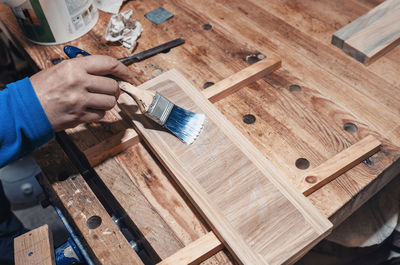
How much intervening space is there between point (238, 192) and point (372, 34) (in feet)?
2.65

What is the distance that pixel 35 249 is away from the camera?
846 millimetres

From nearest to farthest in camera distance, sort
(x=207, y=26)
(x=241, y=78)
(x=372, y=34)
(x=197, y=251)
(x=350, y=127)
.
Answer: (x=197, y=251), (x=350, y=127), (x=241, y=78), (x=372, y=34), (x=207, y=26)

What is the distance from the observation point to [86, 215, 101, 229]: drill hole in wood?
87 centimetres

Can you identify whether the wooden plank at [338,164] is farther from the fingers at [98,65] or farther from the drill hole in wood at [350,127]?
the fingers at [98,65]

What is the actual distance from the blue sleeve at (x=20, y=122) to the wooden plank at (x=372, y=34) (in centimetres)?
99

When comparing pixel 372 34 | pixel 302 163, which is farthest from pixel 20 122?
pixel 372 34

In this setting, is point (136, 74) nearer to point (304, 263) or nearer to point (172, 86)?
point (172, 86)

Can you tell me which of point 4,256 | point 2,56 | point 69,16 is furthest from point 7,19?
point 4,256

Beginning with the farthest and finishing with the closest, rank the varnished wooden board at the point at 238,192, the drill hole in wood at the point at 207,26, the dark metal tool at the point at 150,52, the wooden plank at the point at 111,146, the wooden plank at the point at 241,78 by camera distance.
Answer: the drill hole in wood at the point at 207,26 → the dark metal tool at the point at 150,52 → the wooden plank at the point at 241,78 → the wooden plank at the point at 111,146 → the varnished wooden board at the point at 238,192

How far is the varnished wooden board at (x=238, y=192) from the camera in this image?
0.77 meters

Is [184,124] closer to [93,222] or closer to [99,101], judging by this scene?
[99,101]

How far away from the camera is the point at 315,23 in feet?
4.37

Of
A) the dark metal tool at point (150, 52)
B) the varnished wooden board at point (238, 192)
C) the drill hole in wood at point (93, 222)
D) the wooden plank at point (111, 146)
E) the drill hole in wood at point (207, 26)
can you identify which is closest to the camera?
the varnished wooden board at point (238, 192)

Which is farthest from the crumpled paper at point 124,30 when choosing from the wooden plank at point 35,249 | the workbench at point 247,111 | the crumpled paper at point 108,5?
the wooden plank at point 35,249
